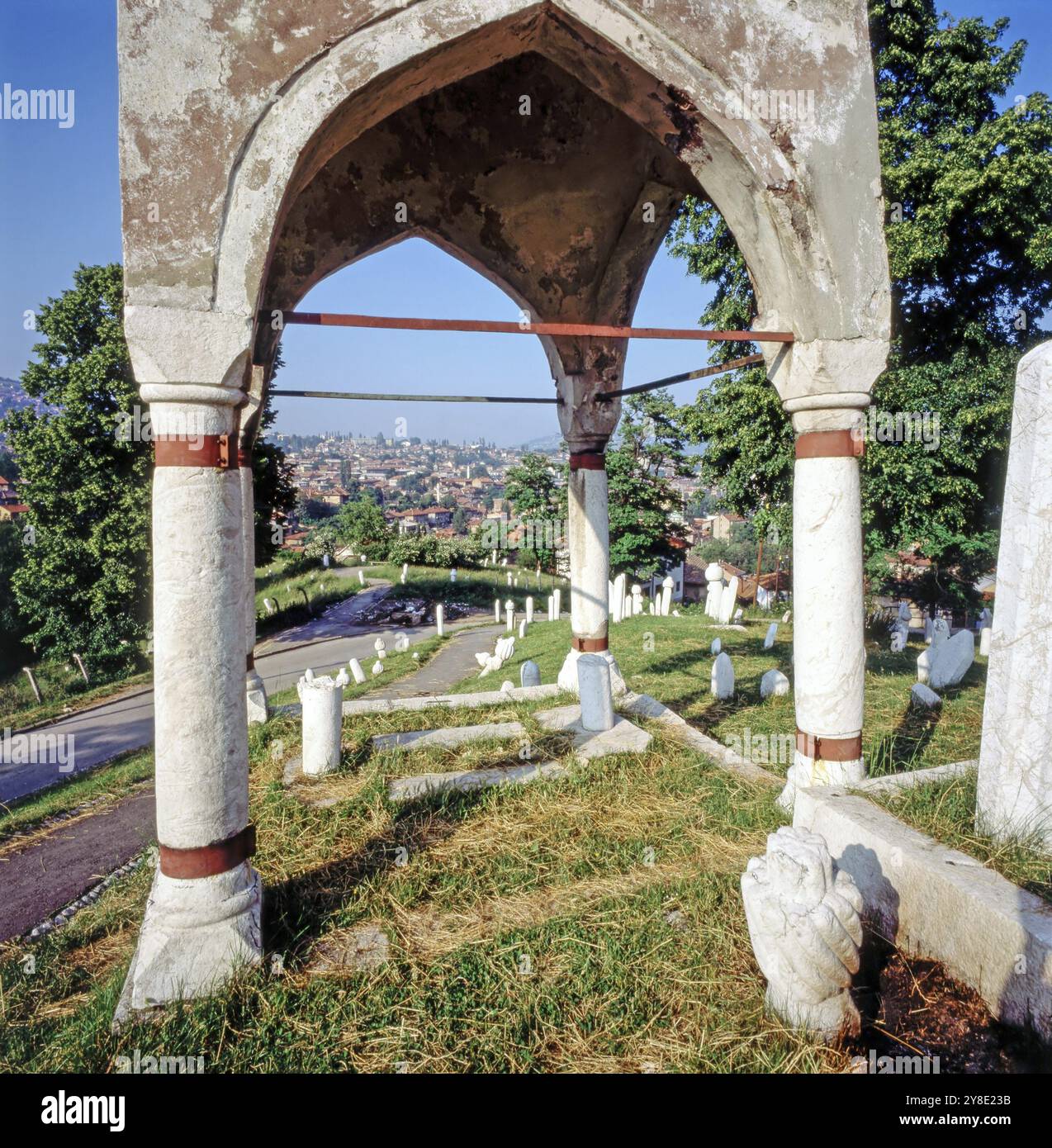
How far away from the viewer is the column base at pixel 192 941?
279 cm

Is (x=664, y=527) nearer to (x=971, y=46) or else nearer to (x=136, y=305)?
(x=971, y=46)

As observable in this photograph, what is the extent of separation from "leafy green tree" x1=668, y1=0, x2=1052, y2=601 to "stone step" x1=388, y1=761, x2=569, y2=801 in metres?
8.19

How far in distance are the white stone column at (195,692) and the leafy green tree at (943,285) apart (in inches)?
390

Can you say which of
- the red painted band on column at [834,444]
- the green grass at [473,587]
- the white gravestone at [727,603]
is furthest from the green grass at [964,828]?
the green grass at [473,587]

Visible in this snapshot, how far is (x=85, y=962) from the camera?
11.0 feet

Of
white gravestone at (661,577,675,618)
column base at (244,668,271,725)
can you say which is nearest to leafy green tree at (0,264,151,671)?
column base at (244,668,271,725)

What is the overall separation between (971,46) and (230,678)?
14485mm

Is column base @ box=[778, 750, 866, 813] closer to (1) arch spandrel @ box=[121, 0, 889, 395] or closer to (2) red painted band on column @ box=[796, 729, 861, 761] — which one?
(2) red painted band on column @ box=[796, 729, 861, 761]

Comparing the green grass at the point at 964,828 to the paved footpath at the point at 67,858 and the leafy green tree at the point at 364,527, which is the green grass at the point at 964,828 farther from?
the leafy green tree at the point at 364,527

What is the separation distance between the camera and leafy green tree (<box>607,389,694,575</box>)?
22.4 meters

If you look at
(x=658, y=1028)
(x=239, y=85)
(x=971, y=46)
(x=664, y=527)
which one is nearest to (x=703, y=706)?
(x=658, y=1028)

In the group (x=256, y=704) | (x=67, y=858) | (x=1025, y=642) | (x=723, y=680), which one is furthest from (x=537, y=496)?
(x=1025, y=642)

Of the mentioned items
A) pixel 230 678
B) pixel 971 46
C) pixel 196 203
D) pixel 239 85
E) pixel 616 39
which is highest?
pixel 971 46

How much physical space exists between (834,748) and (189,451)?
3.67 meters
